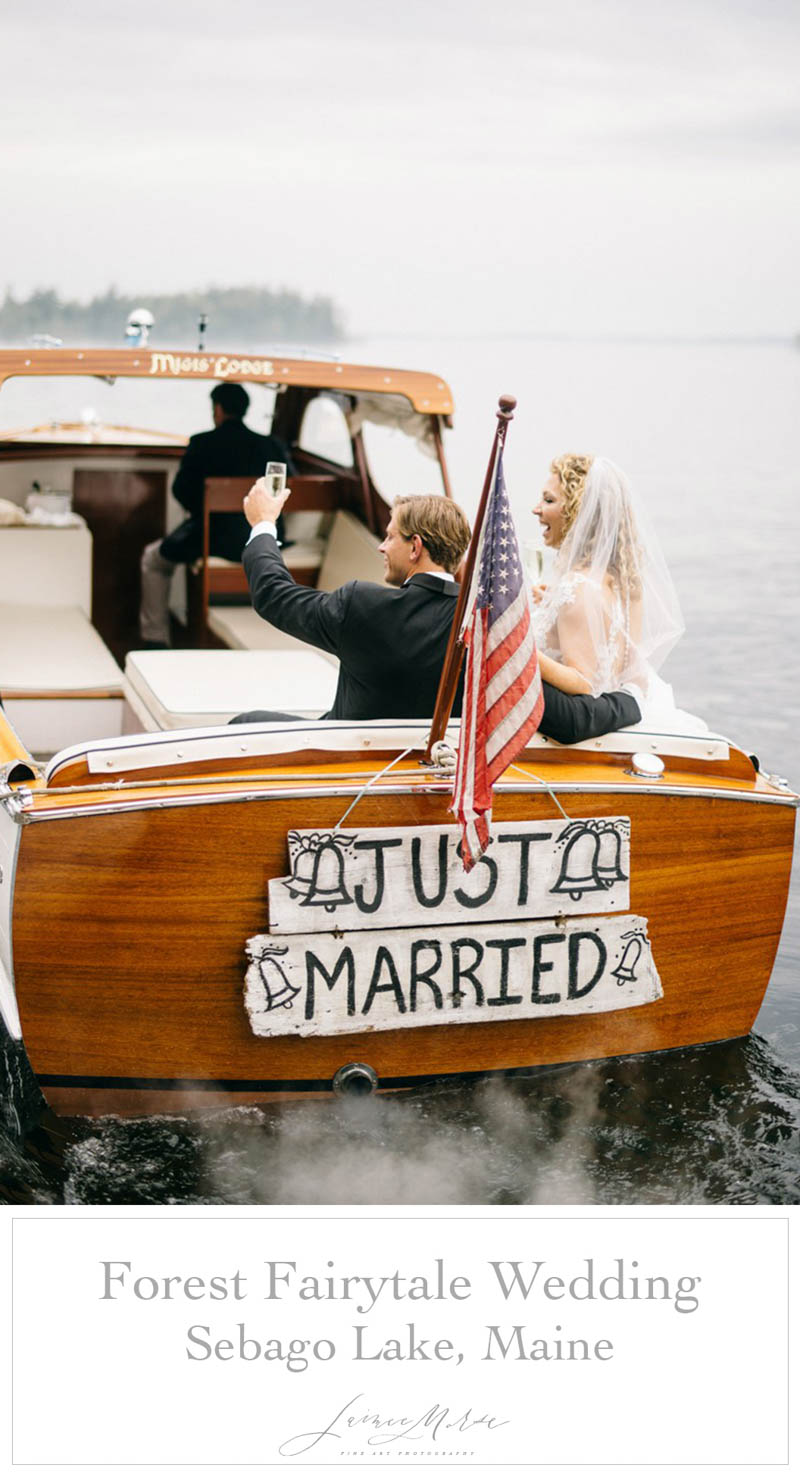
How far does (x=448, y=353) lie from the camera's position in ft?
169

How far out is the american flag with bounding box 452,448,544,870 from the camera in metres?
2.91

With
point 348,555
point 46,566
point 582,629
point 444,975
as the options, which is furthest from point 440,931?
point 46,566

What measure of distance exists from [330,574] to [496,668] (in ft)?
12.6

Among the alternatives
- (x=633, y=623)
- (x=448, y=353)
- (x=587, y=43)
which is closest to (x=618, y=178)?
(x=587, y=43)

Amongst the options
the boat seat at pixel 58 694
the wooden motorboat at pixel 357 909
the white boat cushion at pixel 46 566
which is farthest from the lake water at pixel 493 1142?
the white boat cushion at pixel 46 566

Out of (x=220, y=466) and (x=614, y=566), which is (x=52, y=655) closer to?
(x=220, y=466)

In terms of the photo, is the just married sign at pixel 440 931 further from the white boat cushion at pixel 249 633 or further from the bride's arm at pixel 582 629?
the white boat cushion at pixel 249 633

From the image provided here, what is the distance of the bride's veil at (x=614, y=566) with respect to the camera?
365cm

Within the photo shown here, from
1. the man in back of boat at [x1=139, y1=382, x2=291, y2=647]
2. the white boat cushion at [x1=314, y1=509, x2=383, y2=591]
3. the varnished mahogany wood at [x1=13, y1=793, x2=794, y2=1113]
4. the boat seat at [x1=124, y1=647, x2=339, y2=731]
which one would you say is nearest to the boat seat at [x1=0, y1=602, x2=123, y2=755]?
the boat seat at [x1=124, y1=647, x2=339, y2=731]

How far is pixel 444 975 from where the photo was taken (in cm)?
331

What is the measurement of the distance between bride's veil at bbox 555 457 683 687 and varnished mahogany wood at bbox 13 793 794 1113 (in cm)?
46
